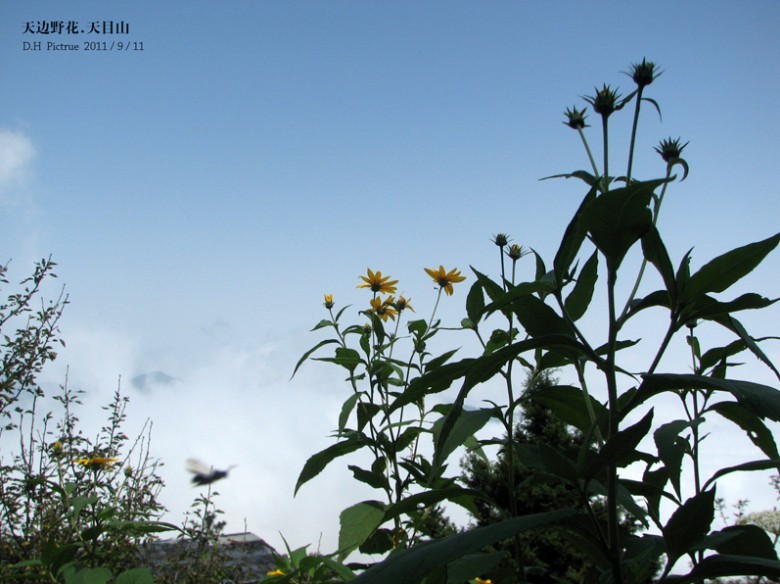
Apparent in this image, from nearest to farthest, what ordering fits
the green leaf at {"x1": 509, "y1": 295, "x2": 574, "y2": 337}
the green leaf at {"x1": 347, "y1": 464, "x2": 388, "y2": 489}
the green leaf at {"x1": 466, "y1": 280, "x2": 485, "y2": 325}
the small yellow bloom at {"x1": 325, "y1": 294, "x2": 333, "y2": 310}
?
the green leaf at {"x1": 509, "y1": 295, "x2": 574, "y2": 337}
the green leaf at {"x1": 466, "y1": 280, "x2": 485, "y2": 325}
the green leaf at {"x1": 347, "y1": 464, "x2": 388, "y2": 489}
the small yellow bloom at {"x1": 325, "y1": 294, "x2": 333, "y2": 310}

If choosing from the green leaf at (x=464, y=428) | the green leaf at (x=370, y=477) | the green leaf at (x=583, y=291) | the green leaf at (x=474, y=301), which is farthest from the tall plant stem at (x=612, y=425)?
the green leaf at (x=370, y=477)

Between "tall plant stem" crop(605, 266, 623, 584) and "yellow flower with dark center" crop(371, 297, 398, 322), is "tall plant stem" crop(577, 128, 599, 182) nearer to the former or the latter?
"tall plant stem" crop(605, 266, 623, 584)

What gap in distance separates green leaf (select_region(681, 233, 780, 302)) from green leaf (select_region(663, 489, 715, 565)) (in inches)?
11.0

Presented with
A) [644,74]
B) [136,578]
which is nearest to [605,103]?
[644,74]

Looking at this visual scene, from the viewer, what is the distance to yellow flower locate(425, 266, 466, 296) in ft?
8.96

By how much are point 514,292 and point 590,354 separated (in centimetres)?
14

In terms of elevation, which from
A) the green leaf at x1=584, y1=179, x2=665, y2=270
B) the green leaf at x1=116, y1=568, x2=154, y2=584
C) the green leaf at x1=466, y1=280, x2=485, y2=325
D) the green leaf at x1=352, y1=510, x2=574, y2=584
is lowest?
the green leaf at x1=116, y1=568, x2=154, y2=584

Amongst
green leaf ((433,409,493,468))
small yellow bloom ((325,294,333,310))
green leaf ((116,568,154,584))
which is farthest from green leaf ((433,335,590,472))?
small yellow bloom ((325,294,333,310))

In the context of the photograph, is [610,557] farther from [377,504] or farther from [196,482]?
[196,482]

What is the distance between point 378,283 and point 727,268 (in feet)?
6.72

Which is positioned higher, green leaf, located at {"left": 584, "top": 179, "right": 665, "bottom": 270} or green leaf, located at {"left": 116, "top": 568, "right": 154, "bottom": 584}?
green leaf, located at {"left": 584, "top": 179, "right": 665, "bottom": 270}

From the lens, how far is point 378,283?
114 inches

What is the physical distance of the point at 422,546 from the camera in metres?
0.85

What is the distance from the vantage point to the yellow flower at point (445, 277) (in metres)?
2.73
